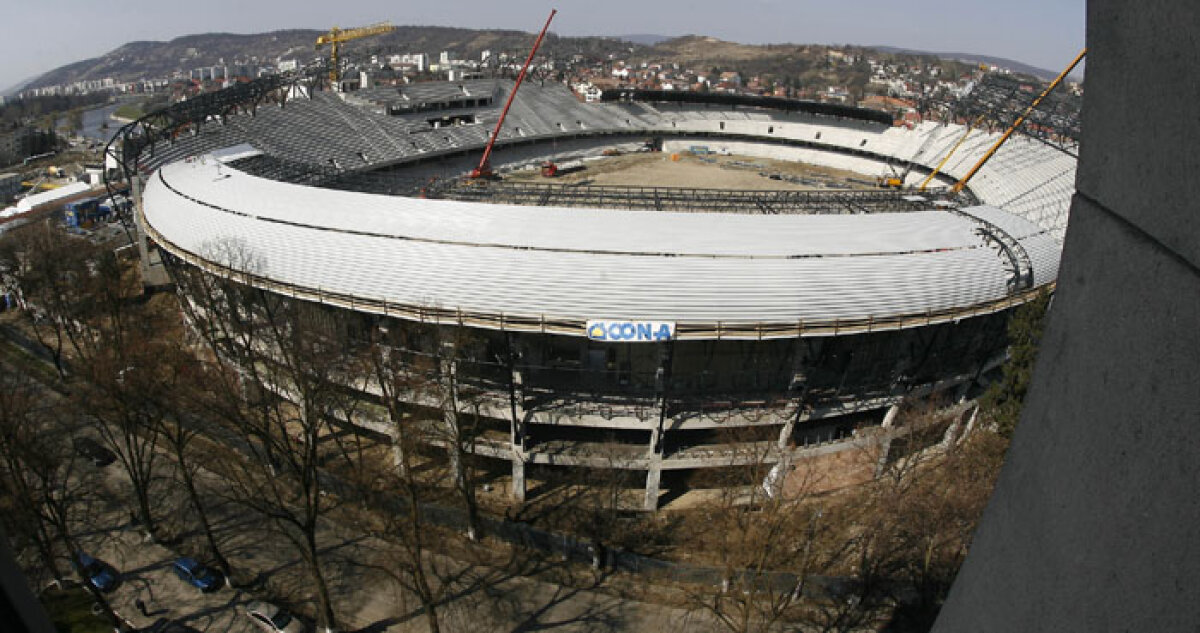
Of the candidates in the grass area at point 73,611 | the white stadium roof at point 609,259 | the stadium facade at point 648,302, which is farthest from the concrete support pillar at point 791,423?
the grass area at point 73,611

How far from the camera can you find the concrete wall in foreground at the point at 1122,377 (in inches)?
110

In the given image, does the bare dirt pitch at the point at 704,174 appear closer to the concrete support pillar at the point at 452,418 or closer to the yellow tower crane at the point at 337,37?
Answer: the yellow tower crane at the point at 337,37

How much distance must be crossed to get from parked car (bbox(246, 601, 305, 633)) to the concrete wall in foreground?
2360 centimetres

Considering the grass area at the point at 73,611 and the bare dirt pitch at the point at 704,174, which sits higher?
the bare dirt pitch at the point at 704,174

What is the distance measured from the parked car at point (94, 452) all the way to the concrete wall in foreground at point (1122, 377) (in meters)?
37.4

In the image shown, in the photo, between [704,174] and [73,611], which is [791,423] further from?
[704,174]

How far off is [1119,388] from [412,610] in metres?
24.2

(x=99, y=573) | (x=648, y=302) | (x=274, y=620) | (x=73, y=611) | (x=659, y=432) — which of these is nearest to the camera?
(x=274, y=620)

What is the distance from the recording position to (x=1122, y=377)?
10.8ft

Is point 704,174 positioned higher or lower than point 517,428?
higher

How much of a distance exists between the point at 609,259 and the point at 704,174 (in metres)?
60.8

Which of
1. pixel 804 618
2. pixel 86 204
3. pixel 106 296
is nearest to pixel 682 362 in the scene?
pixel 804 618

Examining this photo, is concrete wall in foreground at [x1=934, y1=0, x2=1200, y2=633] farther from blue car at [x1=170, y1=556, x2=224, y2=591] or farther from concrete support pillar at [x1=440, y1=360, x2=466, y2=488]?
blue car at [x1=170, y1=556, x2=224, y2=591]

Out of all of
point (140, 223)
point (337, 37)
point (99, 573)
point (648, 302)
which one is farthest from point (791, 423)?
point (337, 37)
